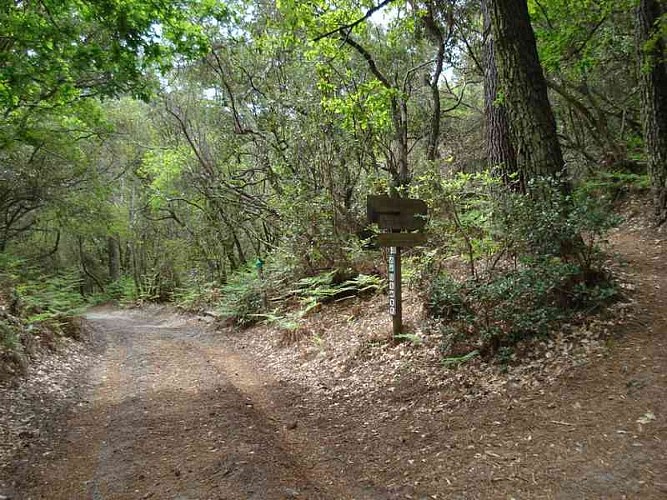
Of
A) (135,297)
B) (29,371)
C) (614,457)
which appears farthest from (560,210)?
(135,297)

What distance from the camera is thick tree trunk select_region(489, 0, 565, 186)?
638cm

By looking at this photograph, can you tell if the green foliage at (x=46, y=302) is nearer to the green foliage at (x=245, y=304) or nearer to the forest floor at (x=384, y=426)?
the forest floor at (x=384, y=426)

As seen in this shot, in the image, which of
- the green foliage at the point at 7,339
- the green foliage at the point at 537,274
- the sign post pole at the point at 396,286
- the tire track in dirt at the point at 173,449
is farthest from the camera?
the green foliage at the point at 7,339

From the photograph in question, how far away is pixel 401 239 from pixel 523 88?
2.88 metres

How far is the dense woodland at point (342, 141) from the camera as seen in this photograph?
6.26m

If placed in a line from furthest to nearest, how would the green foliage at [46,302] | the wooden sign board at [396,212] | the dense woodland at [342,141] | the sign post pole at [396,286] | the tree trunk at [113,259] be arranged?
the tree trunk at [113,259], the green foliage at [46,302], the sign post pole at [396,286], the wooden sign board at [396,212], the dense woodland at [342,141]

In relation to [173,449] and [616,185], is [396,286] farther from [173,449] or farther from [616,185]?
[616,185]

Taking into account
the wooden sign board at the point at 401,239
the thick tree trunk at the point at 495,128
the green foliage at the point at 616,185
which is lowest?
the wooden sign board at the point at 401,239

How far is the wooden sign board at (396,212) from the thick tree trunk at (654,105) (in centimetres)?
491

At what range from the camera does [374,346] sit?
7426 mm

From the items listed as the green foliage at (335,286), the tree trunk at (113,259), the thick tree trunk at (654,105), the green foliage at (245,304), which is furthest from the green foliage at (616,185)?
the tree trunk at (113,259)

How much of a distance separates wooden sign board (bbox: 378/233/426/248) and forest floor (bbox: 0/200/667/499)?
146 centimetres

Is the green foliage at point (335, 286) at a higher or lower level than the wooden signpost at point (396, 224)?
lower

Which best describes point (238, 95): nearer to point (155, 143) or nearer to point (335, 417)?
point (155, 143)
